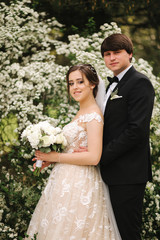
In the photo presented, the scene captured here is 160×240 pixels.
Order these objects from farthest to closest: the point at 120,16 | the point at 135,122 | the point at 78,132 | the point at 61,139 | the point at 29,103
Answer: the point at 120,16 < the point at 29,103 < the point at 78,132 < the point at 61,139 < the point at 135,122

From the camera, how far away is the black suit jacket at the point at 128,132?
232 cm

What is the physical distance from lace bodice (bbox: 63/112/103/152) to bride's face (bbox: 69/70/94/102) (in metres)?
0.22

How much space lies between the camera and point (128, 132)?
7.59 feet

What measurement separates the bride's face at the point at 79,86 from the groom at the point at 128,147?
0.28 metres

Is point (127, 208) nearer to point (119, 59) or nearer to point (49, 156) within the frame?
point (49, 156)

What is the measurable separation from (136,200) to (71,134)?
2.89ft

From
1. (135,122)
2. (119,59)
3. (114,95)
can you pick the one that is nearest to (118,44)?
(119,59)

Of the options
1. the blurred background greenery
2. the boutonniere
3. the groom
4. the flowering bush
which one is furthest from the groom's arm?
the blurred background greenery

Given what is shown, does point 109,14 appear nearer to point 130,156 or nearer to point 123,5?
point 123,5

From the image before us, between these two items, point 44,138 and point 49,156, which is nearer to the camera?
point 44,138

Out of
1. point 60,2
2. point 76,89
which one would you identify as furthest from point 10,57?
point 76,89

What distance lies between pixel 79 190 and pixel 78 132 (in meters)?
0.55

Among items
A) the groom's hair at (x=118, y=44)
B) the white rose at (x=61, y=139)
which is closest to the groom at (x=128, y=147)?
the groom's hair at (x=118, y=44)

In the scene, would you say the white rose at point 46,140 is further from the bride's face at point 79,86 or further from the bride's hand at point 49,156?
the bride's face at point 79,86
